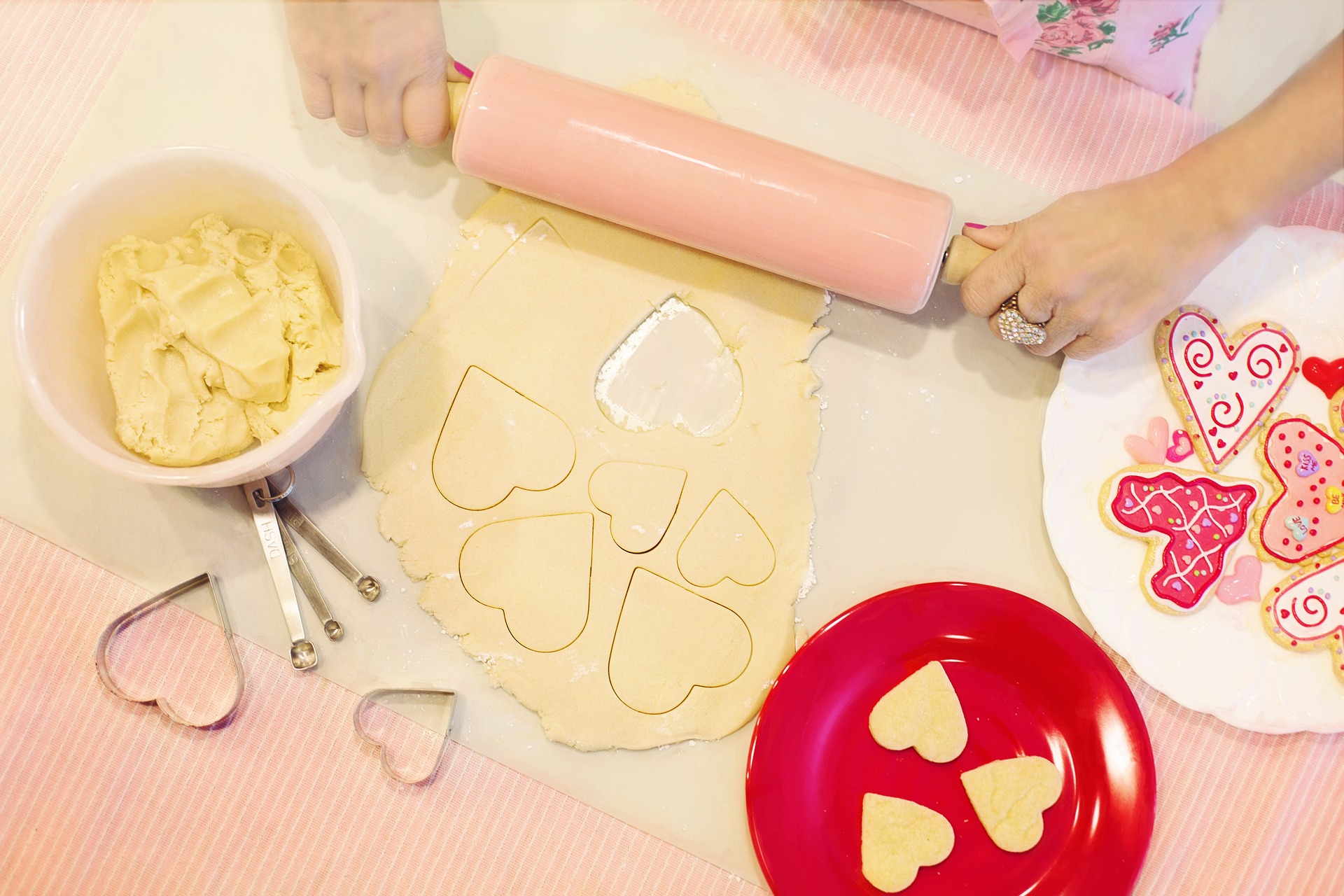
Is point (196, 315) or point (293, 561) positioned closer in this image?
point (196, 315)

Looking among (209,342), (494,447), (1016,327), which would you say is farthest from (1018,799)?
(209,342)

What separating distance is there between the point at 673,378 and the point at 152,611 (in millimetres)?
512

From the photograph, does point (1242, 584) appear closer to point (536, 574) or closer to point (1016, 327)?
point (1016, 327)

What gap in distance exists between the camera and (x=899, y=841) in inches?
31.0

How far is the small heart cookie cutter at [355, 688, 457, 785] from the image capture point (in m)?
0.80

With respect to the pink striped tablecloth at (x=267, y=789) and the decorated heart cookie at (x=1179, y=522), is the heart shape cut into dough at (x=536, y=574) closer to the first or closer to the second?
the pink striped tablecloth at (x=267, y=789)

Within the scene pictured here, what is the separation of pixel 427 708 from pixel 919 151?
0.69m

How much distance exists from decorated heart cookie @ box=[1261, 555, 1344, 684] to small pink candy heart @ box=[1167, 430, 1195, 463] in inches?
5.5

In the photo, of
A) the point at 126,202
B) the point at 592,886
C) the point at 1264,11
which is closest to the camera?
the point at 126,202

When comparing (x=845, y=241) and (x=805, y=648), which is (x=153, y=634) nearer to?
(x=805, y=648)

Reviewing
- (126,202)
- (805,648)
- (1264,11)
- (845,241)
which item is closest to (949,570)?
Answer: (805,648)

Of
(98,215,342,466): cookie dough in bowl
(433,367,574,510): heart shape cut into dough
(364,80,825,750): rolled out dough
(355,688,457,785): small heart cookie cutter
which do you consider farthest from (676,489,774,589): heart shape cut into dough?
(98,215,342,466): cookie dough in bowl

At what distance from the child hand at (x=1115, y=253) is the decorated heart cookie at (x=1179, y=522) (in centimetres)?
15

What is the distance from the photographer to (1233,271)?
2.76ft
